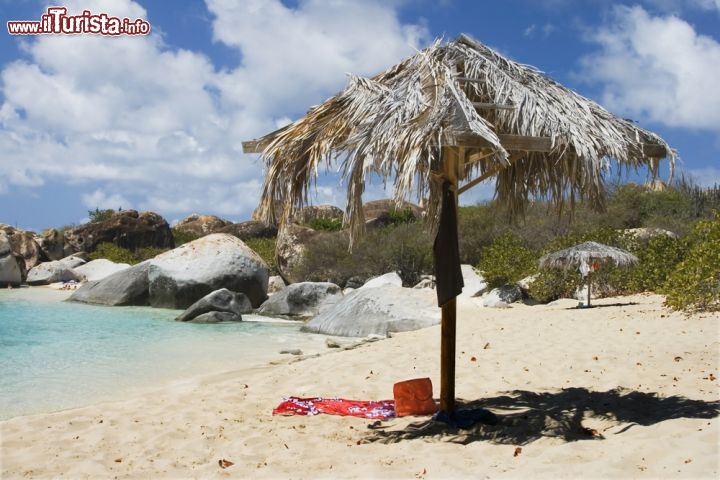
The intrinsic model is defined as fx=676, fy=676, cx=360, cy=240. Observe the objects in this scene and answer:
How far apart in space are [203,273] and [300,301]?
2851 millimetres

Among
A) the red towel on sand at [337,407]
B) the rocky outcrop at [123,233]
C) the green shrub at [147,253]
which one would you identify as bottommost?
Answer: the red towel on sand at [337,407]

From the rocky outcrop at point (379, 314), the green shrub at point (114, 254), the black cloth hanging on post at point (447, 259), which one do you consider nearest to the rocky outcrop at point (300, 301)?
the rocky outcrop at point (379, 314)

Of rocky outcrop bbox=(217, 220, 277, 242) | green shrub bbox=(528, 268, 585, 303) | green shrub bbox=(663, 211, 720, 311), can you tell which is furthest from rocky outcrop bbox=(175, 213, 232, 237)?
green shrub bbox=(663, 211, 720, 311)

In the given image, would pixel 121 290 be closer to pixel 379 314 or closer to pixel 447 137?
pixel 379 314

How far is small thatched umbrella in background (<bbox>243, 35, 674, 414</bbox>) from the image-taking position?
488 cm

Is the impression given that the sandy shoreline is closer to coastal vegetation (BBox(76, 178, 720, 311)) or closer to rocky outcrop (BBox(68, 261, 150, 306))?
coastal vegetation (BBox(76, 178, 720, 311))

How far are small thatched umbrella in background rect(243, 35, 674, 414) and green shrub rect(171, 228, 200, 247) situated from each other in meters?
30.4

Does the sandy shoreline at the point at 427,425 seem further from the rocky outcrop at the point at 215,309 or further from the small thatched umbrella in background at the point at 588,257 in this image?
the rocky outcrop at the point at 215,309

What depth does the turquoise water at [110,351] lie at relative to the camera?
8.38m

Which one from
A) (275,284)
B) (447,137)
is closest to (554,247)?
(275,284)

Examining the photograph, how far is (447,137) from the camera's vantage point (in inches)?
187

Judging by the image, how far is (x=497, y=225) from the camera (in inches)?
968

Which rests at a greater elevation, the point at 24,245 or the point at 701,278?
the point at 24,245

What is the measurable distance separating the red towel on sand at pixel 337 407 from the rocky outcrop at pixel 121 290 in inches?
569
